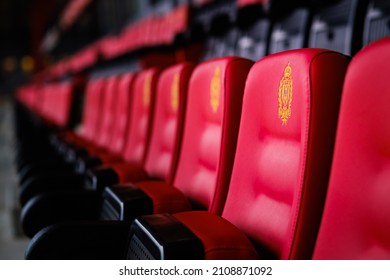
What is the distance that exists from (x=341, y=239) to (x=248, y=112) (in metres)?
0.20

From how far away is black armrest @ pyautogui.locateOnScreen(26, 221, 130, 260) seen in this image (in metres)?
0.50

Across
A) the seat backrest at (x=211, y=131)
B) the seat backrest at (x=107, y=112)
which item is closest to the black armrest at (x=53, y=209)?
the seat backrest at (x=211, y=131)

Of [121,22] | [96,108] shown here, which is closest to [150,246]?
[96,108]

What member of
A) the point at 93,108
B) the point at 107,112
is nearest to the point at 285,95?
the point at 107,112

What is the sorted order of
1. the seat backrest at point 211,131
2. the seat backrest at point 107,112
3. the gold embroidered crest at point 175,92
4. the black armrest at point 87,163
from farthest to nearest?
1. the seat backrest at point 107,112
2. the black armrest at point 87,163
3. the gold embroidered crest at point 175,92
4. the seat backrest at point 211,131

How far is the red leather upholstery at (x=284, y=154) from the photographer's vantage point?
1.38ft

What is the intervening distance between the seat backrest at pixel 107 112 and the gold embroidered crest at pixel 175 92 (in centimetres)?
50

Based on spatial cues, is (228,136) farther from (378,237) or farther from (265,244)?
(378,237)

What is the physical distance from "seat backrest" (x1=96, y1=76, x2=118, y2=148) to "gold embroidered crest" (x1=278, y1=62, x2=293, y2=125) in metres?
0.89

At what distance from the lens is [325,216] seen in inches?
16.3

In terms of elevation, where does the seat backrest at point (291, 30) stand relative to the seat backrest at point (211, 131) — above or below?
above

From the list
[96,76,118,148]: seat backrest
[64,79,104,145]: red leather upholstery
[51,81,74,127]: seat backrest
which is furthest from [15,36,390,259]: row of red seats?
[51,81,74,127]: seat backrest

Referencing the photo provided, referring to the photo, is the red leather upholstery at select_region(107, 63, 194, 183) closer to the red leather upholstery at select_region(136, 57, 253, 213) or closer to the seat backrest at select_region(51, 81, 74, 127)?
the red leather upholstery at select_region(136, 57, 253, 213)

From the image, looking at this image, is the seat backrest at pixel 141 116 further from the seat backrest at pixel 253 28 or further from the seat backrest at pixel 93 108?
the seat backrest at pixel 93 108
